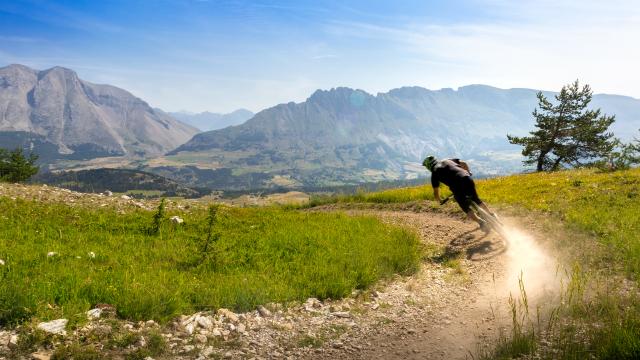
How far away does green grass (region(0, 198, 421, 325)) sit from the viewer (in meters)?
7.81

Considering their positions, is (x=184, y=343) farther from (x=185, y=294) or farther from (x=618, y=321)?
(x=618, y=321)

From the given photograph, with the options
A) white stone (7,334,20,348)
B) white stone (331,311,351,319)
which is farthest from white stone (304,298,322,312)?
white stone (7,334,20,348)

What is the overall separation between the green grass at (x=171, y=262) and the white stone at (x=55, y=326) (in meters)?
0.25

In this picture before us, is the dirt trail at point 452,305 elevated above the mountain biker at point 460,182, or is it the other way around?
the mountain biker at point 460,182

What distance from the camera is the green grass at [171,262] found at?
7812 mm

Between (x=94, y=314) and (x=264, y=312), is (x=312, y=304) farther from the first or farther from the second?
(x=94, y=314)

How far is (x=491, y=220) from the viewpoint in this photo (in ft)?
45.2

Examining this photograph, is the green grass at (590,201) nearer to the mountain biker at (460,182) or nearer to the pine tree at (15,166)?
the mountain biker at (460,182)

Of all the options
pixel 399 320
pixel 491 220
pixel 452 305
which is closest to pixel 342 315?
pixel 399 320

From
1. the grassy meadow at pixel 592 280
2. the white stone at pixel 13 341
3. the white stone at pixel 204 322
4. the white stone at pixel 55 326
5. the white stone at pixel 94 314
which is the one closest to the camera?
the grassy meadow at pixel 592 280

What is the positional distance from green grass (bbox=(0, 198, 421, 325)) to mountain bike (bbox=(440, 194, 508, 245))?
256cm

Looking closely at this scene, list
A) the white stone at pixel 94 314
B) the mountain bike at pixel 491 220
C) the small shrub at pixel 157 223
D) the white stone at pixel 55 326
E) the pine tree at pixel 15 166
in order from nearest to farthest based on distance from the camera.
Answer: the white stone at pixel 55 326 → the white stone at pixel 94 314 → the mountain bike at pixel 491 220 → the small shrub at pixel 157 223 → the pine tree at pixel 15 166

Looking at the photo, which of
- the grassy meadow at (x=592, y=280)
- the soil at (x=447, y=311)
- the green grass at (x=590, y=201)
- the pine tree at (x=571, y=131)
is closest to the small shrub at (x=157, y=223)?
the soil at (x=447, y=311)

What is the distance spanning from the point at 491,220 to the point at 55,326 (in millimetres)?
12592
